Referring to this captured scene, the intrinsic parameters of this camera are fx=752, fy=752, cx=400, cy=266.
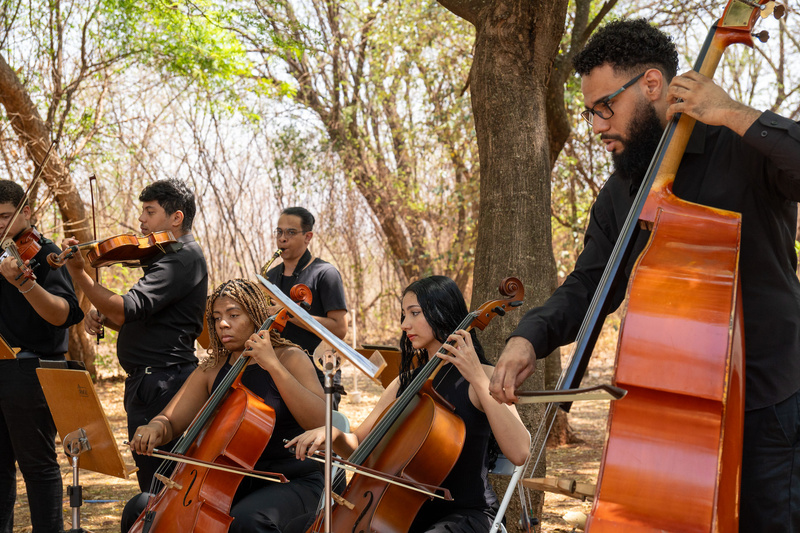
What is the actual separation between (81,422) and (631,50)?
248 cm

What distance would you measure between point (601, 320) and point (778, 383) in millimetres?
368

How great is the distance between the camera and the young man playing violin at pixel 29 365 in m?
3.53

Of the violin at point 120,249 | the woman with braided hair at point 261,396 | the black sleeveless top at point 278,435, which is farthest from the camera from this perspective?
the violin at point 120,249

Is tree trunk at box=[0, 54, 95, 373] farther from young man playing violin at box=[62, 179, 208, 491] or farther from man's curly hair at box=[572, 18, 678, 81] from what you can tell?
man's curly hair at box=[572, 18, 678, 81]

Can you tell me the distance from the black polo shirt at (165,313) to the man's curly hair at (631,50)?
2.32 metres

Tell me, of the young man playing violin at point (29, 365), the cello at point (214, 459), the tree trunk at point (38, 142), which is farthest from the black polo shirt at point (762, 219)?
the tree trunk at point (38, 142)

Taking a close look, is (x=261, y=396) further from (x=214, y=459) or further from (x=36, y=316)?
(x=36, y=316)

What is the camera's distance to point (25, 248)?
143 inches

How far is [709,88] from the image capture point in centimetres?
143

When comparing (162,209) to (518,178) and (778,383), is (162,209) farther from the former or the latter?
(778,383)

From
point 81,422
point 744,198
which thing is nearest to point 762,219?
point 744,198

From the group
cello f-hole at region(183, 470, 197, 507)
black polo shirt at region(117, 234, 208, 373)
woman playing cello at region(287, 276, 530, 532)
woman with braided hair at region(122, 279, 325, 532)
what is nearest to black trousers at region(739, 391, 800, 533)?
woman playing cello at region(287, 276, 530, 532)

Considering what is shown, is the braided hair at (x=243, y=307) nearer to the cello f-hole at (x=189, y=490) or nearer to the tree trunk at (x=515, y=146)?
the cello f-hole at (x=189, y=490)

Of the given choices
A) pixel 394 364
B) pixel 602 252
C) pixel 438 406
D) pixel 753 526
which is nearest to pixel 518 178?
pixel 394 364
